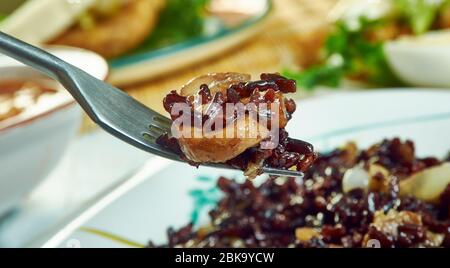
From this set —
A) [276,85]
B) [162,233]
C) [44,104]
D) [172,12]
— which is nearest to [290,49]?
[172,12]

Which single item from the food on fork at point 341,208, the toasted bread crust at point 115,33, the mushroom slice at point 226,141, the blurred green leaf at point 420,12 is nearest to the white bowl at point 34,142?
the food on fork at point 341,208

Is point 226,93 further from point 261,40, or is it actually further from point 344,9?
point 261,40

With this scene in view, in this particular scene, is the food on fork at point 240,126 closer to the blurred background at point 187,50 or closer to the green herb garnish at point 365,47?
the blurred background at point 187,50

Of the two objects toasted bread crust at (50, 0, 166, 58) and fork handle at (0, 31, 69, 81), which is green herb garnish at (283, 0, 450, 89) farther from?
fork handle at (0, 31, 69, 81)

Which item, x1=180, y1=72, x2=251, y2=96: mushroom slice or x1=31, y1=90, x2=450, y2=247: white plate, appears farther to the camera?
x1=31, y1=90, x2=450, y2=247: white plate

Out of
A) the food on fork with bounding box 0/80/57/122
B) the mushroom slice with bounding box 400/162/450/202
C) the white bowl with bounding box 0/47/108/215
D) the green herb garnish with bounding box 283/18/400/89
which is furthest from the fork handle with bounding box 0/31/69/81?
the green herb garnish with bounding box 283/18/400/89

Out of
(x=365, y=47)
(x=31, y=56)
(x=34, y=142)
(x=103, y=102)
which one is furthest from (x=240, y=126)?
(x=365, y=47)
